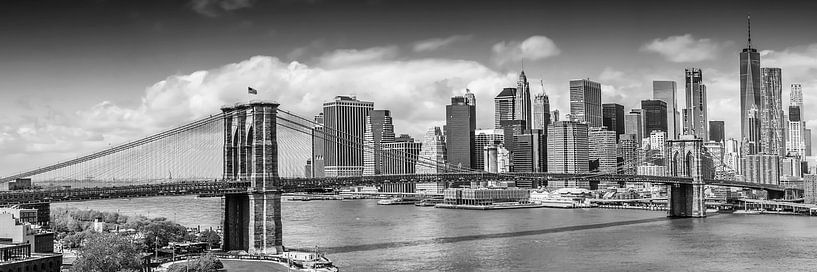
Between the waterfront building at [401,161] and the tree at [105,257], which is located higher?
the waterfront building at [401,161]

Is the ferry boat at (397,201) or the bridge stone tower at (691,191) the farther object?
the ferry boat at (397,201)

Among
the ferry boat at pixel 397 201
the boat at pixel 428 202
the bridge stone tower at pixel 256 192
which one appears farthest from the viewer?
the ferry boat at pixel 397 201

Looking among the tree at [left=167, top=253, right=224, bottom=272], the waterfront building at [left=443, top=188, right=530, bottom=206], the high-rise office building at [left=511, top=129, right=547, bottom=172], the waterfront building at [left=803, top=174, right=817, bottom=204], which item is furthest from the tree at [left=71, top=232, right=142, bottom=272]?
the high-rise office building at [left=511, top=129, right=547, bottom=172]

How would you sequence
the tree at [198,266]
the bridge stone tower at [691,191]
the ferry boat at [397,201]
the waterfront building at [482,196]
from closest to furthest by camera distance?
1. the tree at [198,266]
2. the bridge stone tower at [691,191]
3. the waterfront building at [482,196]
4. the ferry boat at [397,201]

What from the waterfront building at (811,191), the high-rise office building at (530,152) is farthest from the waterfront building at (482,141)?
the waterfront building at (811,191)

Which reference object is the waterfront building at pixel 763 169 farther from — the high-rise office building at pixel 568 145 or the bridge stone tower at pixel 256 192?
the bridge stone tower at pixel 256 192

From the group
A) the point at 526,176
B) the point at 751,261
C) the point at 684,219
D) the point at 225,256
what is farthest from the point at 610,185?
the point at 225,256

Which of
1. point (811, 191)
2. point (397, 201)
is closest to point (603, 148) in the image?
point (397, 201)
